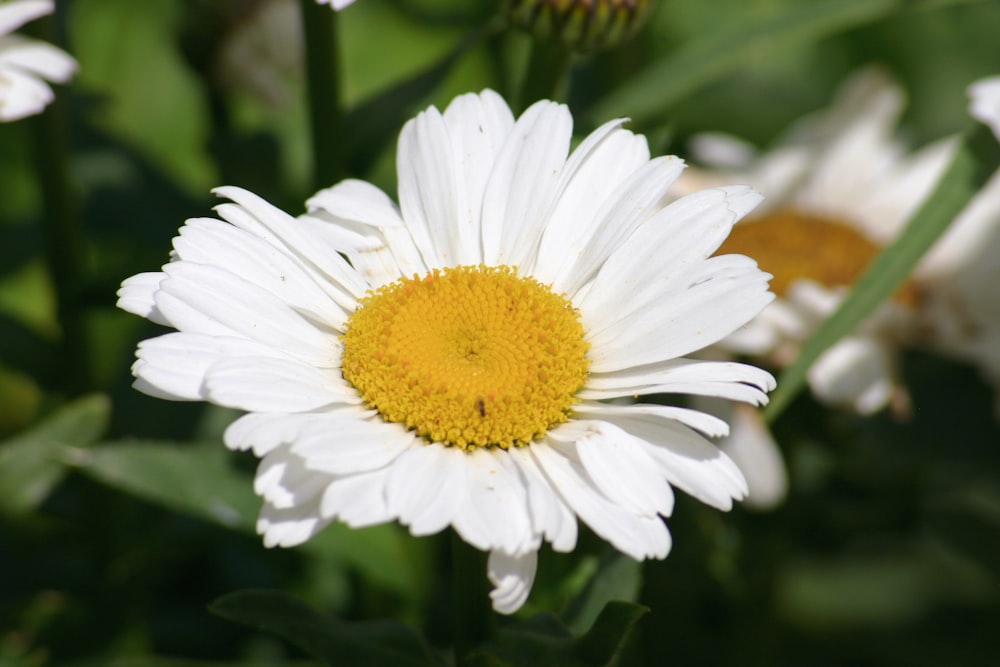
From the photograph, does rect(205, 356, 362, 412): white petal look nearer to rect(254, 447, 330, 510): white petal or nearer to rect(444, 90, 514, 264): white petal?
rect(254, 447, 330, 510): white petal

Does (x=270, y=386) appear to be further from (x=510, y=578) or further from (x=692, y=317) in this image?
(x=692, y=317)

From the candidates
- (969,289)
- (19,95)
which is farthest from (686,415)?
(969,289)

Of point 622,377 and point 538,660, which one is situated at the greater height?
point 622,377

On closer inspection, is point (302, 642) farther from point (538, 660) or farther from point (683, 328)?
point (683, 328)

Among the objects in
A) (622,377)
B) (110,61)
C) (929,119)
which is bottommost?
(929,119)

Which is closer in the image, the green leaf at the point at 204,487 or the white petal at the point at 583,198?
the white petal at the point at 583,198

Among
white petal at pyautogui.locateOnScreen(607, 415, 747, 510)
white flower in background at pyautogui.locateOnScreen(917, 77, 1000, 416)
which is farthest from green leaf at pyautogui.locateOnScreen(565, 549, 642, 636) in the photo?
white flower in background at pyautogui.locateOnScreen(917, 77, 1000, 416)

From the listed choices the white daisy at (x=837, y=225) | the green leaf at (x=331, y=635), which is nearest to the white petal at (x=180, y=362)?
the green leaf at (x=331, y=635)

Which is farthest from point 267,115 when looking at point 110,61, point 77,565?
point 77,565

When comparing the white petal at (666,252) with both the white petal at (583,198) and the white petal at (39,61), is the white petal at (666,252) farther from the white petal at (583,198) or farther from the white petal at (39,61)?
the white petal at (39,61)
